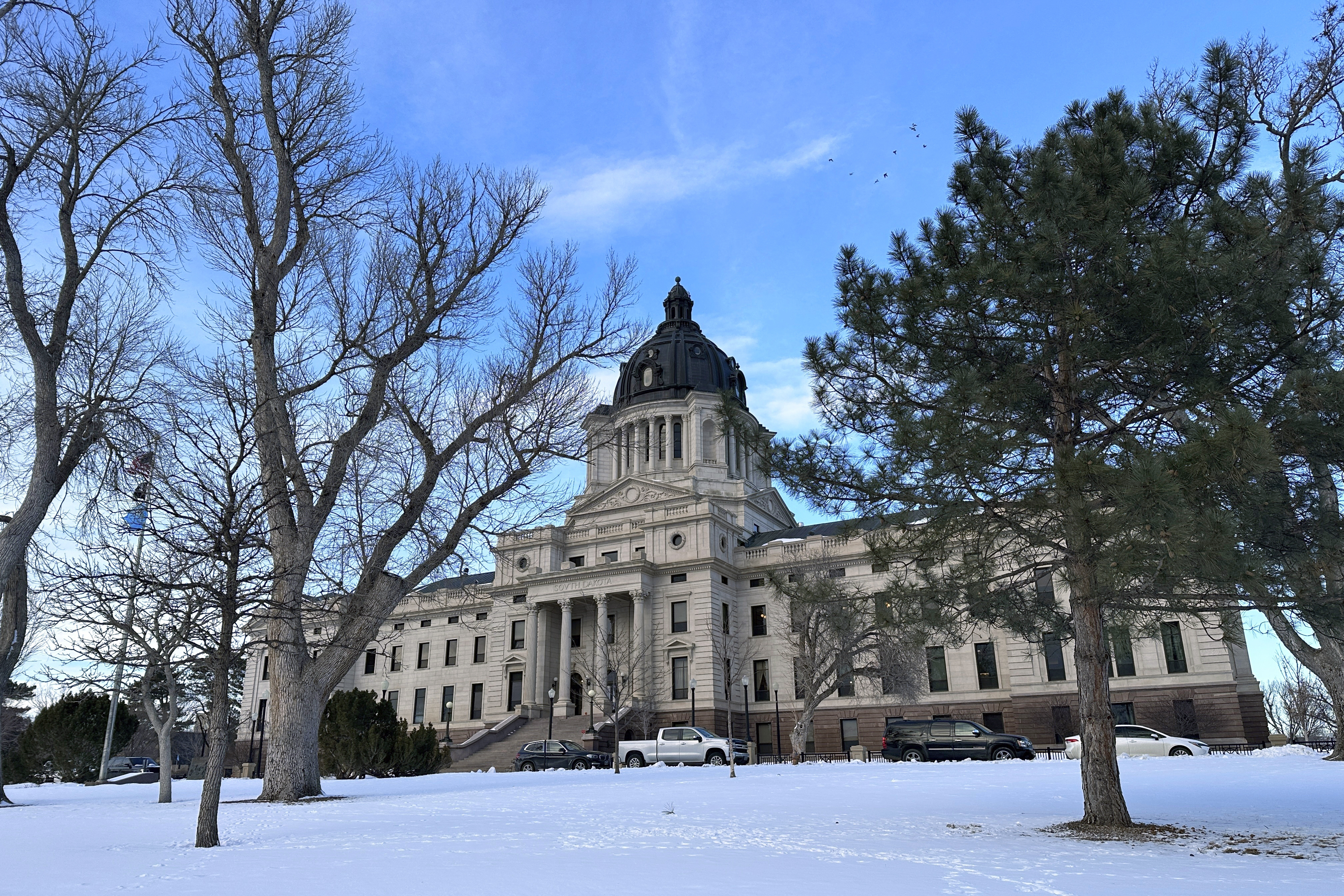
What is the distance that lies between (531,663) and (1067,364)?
49435 millimetres

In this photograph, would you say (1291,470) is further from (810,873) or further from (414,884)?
(414,884)

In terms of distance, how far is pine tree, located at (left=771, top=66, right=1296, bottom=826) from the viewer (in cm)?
998

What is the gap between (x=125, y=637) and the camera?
1697cm

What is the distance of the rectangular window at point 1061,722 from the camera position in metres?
47.0

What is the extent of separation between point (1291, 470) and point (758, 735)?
47.9 meters

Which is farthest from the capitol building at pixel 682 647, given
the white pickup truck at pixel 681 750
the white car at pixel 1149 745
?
the white car at pixel 1149 745

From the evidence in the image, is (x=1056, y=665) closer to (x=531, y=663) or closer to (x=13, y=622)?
(x=531, y=663)

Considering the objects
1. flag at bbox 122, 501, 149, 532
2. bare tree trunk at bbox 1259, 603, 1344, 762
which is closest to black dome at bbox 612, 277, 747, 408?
bare tree trunk at bbox 1259, 603, 1344, 762

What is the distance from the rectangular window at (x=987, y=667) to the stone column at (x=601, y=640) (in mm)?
20976

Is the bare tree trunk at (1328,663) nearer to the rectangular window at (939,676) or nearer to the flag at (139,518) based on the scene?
the flag at (139,518)

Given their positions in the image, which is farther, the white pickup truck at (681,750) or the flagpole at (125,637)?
the white pickup truck at (681,750)

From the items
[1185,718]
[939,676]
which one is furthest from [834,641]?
[1185,718]

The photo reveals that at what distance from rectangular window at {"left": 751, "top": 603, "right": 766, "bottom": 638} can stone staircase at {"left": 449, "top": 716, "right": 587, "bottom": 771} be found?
12321mm

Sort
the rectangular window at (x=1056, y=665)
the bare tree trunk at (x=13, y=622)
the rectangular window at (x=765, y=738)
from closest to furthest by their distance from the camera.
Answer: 1. the bare tree trunk at (x=13, y=622)
2. the rectangular window at (x=1056, y=665)
3. the rectangular window at (x=765, y=738)
